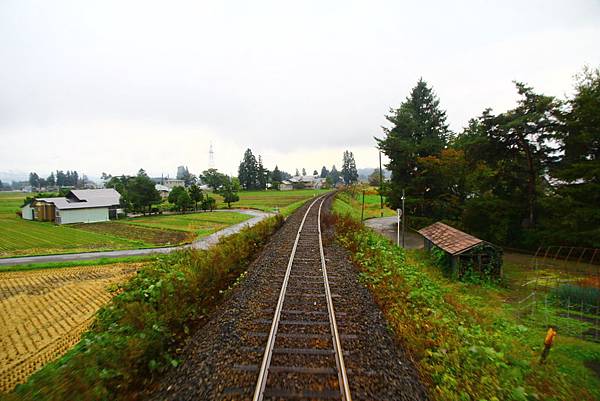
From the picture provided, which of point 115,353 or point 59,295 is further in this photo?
point 59,295

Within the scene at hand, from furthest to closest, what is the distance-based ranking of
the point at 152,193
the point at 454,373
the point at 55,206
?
1. the point at 152,193
2. the point at 55,206
3. the point at 454,373

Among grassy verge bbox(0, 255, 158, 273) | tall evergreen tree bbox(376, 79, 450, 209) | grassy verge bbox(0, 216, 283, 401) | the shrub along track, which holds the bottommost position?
grassy verge bbox(0, 255, 158, 273)

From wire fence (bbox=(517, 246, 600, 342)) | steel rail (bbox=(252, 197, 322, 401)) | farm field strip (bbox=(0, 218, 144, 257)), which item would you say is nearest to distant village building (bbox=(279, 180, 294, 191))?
farm field strip (bbox=(0, 218, 144, 257))

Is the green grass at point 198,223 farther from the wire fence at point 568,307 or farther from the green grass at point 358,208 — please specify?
the wire fence at point 568,307

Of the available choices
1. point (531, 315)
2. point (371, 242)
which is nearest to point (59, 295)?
point (371, 242)

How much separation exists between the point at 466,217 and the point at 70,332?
77.5ft

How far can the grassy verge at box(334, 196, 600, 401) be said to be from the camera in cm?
418

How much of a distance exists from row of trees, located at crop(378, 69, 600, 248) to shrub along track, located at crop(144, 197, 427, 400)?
15.2 metres

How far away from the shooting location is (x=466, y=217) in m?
20.1

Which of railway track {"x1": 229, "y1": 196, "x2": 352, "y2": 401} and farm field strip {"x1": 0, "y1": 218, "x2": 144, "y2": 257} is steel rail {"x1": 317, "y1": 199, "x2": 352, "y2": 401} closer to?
railway track {"x1": 229, "y1": 196, "x2": 352, "y2": 401}

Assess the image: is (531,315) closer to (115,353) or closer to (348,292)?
(348,292)

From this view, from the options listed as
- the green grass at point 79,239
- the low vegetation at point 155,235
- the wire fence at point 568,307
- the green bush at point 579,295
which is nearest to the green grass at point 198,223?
the green grass at point 79,239

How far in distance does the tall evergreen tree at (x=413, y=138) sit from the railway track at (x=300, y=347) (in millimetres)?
19826

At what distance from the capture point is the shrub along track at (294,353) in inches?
152
